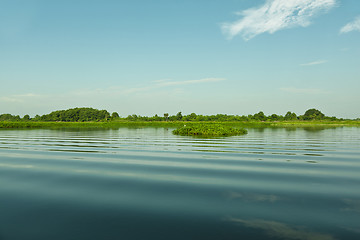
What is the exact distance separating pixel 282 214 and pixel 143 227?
4.50m

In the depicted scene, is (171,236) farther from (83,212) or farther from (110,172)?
(110,172)

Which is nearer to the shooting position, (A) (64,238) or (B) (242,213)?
(A) (64,238)

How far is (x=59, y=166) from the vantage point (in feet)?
55.4

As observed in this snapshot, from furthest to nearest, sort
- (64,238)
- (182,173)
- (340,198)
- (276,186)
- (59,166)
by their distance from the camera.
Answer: (59,166)
(182,173)
(276,186)
(340,198)
(64,238)

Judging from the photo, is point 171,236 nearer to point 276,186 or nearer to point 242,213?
point 242,213

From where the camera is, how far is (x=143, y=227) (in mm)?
7496

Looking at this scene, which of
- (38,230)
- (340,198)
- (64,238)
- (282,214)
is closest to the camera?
(64,238)

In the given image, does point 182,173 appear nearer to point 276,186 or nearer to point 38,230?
point 276,186

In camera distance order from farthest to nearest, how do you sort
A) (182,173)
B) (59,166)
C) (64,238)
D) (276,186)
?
(59,166) < (182,173) < (276,186) < (64,238)

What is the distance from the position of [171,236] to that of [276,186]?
6816mm

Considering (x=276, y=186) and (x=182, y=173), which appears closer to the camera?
(x=276, y=186)

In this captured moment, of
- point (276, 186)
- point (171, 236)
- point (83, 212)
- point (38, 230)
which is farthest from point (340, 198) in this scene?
point (38, 230)

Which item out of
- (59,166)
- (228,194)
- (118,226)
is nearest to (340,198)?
(228,194)

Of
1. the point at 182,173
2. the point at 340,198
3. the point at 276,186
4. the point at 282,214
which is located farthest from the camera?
the point at 182,173
